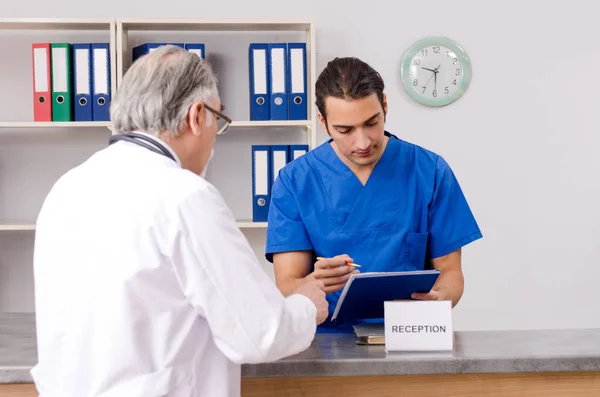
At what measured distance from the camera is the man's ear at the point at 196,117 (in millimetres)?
1261

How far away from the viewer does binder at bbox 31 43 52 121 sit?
2.91m

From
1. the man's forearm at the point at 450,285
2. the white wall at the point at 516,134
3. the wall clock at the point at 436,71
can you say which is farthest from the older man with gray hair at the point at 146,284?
the wall clock at the point at 436,71

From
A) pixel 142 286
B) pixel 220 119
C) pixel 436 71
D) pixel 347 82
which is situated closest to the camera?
pixel 142 286

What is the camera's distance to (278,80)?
117 inches

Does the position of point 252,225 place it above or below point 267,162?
below

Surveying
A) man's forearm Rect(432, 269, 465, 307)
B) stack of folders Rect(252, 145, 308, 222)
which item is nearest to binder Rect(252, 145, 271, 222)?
stack of folders Rect(252, 145, 308, 222)

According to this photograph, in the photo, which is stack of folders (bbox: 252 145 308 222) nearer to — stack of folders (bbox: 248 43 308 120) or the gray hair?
stack of folders (bbox: 248 43 308 120)

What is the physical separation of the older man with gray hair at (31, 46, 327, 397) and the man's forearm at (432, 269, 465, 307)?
71 centimetres

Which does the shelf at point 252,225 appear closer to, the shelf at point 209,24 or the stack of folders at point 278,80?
the stack of folders at point 278,80

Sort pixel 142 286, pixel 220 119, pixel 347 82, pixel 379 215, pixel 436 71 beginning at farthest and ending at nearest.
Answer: pixel 436 71, pixel 379 215, pixel 347 82, pixel 220 119, pixel 142 286

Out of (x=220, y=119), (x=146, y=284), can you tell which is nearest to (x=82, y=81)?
(x=220, y=119)

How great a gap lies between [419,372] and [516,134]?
2.06 meters

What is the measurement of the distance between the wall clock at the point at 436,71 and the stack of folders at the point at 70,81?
1.26 m

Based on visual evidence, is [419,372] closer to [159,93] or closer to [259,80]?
[159,93]
